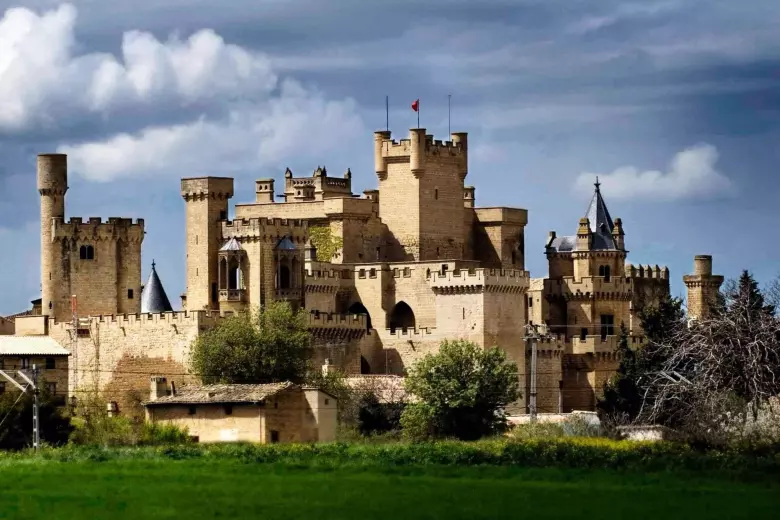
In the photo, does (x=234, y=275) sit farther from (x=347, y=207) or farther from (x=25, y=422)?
(x=25, y=422)

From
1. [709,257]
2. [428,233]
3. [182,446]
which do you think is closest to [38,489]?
[182,446]

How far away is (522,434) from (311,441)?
8375 mm

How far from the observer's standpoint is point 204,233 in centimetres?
9700

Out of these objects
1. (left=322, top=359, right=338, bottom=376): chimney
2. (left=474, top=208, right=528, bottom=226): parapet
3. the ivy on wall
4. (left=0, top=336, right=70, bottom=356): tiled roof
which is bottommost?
(left=322, top=359, right=338, bottom=376): chimney

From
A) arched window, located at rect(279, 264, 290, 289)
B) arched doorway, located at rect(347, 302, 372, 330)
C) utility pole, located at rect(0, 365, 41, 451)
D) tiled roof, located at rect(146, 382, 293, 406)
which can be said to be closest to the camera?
utility pole, located at rect(0, 365, 41, 451)

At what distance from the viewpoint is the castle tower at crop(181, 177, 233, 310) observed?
9669cm

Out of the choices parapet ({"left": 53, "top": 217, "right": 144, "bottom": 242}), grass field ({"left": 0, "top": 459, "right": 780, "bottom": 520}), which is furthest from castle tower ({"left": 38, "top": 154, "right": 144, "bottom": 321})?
grass field ({"left": 0, "top": 459, "right": 780, "bottom": 520})

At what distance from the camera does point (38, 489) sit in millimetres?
56781

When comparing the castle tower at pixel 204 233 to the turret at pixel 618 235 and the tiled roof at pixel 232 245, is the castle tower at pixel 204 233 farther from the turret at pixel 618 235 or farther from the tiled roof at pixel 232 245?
the turret at pixel 618 235

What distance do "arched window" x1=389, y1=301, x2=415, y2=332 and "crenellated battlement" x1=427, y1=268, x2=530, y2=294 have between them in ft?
8.58

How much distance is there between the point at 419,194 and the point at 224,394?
24.0m

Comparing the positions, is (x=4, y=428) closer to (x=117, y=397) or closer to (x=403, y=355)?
(x=117, y=397)

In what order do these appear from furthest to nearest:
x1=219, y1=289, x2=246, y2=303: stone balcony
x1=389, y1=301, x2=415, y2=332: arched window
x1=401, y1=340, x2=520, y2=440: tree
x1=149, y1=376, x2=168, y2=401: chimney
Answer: x1=389, y1=301, x2=415, y2=332: arched window → x1=219, y1=289, x2=246, y2=303: stone balcony → x1=149, y1=376, x2=168, y2=401: chimney → x1=401, y1=340, x2=520, y2=440: tree

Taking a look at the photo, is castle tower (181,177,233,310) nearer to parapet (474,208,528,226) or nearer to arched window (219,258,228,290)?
arched window (219,258,228,290)
